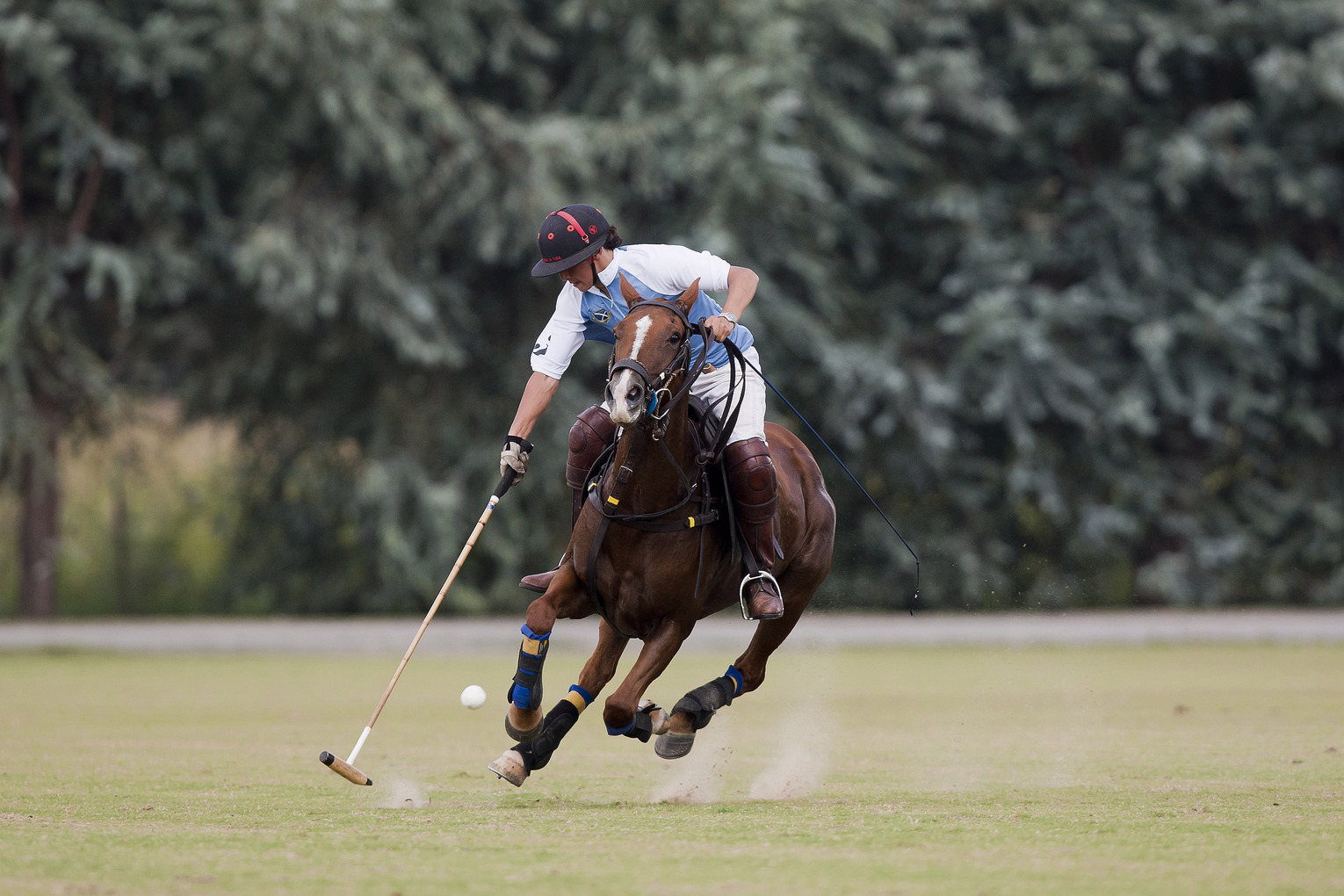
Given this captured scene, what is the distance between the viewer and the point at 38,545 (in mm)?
19312

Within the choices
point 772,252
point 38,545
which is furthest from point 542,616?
point 38,545

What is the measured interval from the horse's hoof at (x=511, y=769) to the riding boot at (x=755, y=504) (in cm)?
127

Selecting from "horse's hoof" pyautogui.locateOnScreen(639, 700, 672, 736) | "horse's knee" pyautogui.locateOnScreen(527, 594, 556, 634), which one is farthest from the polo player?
"horse's hoof" pyautogui.locateOnScreen(639, 700, 672, 736)

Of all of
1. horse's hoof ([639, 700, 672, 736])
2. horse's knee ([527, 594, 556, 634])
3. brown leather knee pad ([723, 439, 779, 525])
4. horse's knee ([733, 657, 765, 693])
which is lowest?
horse's knee ([733, 657, 765, 693])

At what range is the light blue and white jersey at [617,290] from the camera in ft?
25.7

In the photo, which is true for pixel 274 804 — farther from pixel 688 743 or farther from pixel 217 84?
pixel 217 84

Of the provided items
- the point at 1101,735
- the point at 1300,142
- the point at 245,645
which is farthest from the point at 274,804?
the point at 1300,142

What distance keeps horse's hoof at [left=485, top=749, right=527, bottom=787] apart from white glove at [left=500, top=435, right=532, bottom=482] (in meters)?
1.28

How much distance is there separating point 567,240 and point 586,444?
1.00 meters

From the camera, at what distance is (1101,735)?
33.5 feet

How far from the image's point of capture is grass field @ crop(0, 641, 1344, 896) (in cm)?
542

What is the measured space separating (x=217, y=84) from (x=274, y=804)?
12486mm

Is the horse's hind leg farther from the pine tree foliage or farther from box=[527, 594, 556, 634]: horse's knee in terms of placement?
the pine tree foliage

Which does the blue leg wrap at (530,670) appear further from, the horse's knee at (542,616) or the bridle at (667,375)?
the bridle at (667,375)
